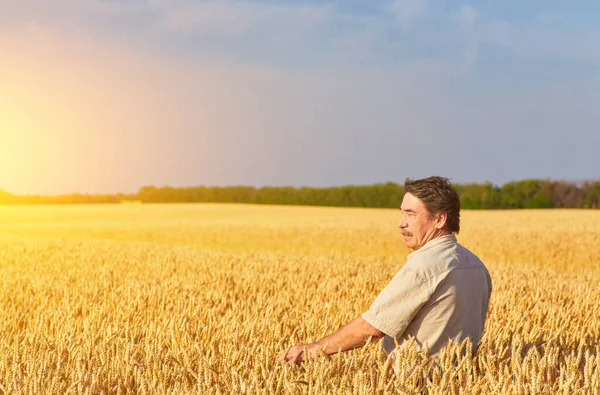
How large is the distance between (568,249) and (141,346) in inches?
540

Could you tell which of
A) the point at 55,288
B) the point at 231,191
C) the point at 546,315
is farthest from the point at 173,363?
the point at 231,191

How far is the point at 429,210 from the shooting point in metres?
3.37

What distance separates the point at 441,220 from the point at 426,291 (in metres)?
0.39

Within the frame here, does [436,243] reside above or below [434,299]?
above

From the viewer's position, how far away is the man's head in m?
3.33

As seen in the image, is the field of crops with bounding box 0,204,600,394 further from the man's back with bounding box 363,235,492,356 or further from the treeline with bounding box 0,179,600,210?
the treeline with bounding box 0,179,600,210

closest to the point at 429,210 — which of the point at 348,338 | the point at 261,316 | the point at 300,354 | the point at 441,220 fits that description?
the point at 441,220

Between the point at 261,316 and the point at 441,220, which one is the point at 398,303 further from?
the point at 261,316

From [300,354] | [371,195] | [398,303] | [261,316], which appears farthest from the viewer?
[371,195]

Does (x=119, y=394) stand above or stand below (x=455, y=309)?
below

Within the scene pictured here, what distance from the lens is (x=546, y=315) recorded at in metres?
7.03

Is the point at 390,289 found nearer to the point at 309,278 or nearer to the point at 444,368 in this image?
the point at 444,368

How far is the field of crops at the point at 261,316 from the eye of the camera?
136 inches

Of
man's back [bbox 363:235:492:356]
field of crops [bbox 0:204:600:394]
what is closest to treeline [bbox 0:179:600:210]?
field of crops [bbox 0:204:600:394]
